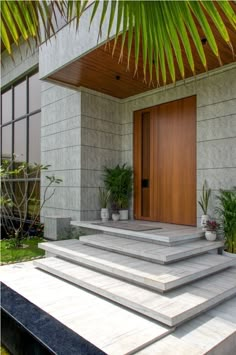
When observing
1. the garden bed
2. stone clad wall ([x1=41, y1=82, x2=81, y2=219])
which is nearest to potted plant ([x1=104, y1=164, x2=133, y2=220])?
stone clad wall ([x1=41, y1=82, x2=81, y2=219])

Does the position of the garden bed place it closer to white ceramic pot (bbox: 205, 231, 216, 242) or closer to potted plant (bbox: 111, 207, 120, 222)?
potted plant (bbox: 111, 207, 120, 222)

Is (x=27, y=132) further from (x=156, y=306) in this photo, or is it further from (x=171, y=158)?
(x=156, y=306)

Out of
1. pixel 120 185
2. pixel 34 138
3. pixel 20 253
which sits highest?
pixel 34 138

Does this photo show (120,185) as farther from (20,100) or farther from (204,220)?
(20,100)

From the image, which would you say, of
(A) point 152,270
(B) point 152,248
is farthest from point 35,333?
(B) point 152,248

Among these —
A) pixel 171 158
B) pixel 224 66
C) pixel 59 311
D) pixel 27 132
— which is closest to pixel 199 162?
pixel 171 158

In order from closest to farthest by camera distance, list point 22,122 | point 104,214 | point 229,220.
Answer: point 229,220 < point 104,214 < point 22,122

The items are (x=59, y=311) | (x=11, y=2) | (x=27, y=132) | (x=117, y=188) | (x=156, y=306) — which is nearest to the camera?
(x=11, y=2)

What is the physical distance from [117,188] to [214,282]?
3.31 m

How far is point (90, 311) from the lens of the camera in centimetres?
299

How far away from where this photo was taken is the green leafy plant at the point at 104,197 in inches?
253

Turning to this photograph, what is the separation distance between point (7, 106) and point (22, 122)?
1.51 metres

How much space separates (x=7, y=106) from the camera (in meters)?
9.84

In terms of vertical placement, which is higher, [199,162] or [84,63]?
[84,63]
